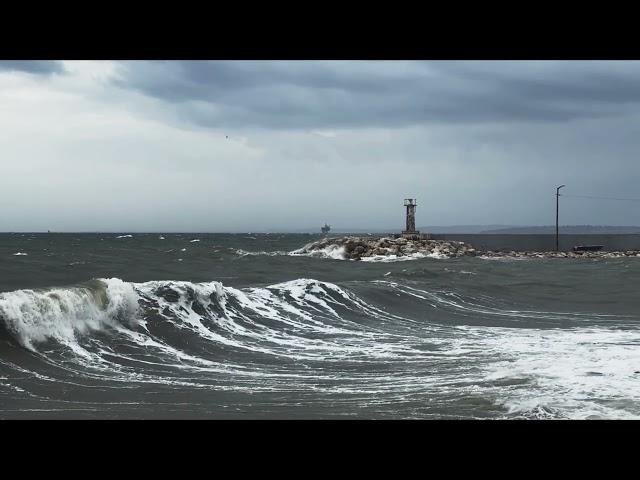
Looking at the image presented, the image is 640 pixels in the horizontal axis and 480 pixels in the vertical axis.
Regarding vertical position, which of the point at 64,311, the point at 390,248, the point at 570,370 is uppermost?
the point at 390,248

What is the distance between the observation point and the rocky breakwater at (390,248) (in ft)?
164

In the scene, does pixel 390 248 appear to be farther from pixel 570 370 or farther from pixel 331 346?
pixel 570 370

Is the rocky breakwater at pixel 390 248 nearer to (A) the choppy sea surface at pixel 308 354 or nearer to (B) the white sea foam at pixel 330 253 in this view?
(B) the white sea foam at pixel 330 253

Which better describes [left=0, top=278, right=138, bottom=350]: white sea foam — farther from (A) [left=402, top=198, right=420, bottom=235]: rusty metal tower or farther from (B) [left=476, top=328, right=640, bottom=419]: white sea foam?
(A) [left=402, top=198, right=420, bottom=235]: rusty metal tower

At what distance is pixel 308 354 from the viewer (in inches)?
432

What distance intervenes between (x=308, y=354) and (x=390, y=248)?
40095 millimetres

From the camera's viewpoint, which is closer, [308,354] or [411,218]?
[308,354]

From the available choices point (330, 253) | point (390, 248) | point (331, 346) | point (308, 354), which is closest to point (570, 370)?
point (308, 354)

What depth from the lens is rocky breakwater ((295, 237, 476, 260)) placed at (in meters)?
50.0
